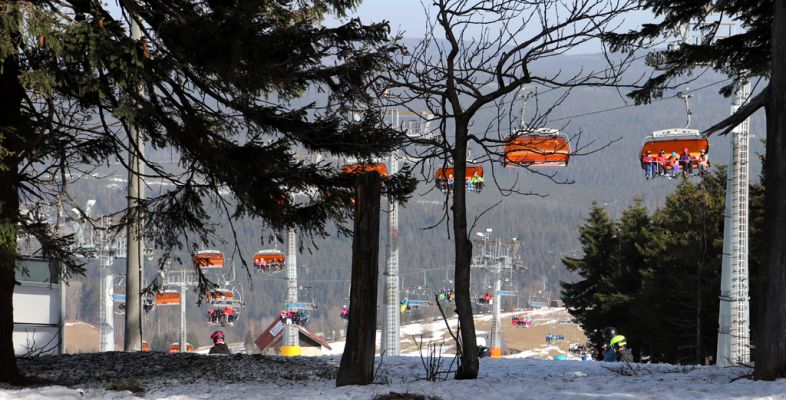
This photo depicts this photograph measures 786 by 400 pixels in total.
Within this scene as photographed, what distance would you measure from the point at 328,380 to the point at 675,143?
20.1m

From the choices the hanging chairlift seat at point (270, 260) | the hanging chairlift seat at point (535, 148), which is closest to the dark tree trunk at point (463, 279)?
the hanging chairlift seat at point (535, 148)

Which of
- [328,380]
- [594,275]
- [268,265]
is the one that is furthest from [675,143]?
[268,265]

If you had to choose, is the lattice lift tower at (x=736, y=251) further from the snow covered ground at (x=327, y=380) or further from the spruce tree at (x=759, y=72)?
the snow covered ground at (x=327, y=380)

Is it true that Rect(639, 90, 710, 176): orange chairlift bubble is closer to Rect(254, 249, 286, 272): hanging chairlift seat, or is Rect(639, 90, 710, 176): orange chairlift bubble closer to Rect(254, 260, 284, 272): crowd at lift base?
Rect(254, 260, 284, 272): crowd at lift base

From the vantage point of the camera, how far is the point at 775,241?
36.4ft

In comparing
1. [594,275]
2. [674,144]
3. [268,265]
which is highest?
[674,144]

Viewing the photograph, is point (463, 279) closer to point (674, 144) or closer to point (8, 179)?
point (8, 179)

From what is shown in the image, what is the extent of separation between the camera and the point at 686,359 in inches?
1788

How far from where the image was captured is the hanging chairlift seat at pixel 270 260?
5600 centimetres

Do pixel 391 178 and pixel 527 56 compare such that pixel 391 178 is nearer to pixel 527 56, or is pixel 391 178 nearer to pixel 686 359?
pixel 527 56

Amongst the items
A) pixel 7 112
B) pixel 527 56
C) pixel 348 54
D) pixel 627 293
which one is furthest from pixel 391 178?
pixel 627 293

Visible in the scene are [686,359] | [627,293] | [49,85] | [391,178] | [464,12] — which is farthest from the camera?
[627,293]

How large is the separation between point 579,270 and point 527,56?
150 ft

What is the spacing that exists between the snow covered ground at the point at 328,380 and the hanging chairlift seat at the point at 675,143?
49.3ft
